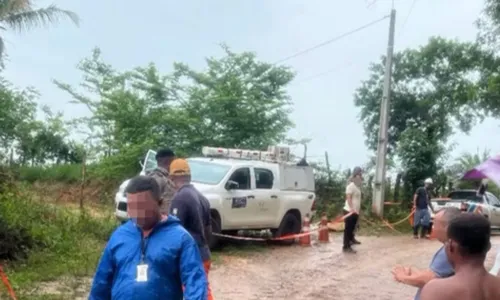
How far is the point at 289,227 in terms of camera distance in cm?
1798

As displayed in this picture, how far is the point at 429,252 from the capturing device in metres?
17.8

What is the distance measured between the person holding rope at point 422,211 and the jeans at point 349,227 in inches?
176

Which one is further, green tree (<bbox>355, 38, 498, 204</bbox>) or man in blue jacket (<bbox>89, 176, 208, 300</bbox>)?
green tree (<bbox>355, 38, 498, 204</bbox>)

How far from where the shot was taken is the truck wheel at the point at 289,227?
17.7 meters

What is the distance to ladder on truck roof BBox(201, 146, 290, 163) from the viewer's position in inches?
679

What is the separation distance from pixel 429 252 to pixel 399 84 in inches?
879

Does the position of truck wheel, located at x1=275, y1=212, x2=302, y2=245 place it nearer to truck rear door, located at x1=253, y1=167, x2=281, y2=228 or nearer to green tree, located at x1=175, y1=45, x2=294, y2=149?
truck rear door, located at x1=253, y1=167, x2=281, y2=228

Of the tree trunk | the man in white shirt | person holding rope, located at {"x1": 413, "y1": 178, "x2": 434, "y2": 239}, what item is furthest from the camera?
the tree trunk

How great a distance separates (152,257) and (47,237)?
9764mm

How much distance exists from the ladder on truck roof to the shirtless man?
44.3ft

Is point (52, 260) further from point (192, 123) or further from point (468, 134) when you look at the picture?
point (468, 134)

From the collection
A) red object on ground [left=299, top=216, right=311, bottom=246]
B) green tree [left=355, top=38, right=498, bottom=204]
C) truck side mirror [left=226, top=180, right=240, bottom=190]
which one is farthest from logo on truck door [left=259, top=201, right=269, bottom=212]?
green tree [left=355, top=38, right=498, bottom=204]

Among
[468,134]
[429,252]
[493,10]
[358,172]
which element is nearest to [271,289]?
[358,172]

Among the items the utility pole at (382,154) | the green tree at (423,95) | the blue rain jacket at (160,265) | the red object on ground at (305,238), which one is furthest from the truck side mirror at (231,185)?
the green tree at (423,95)
